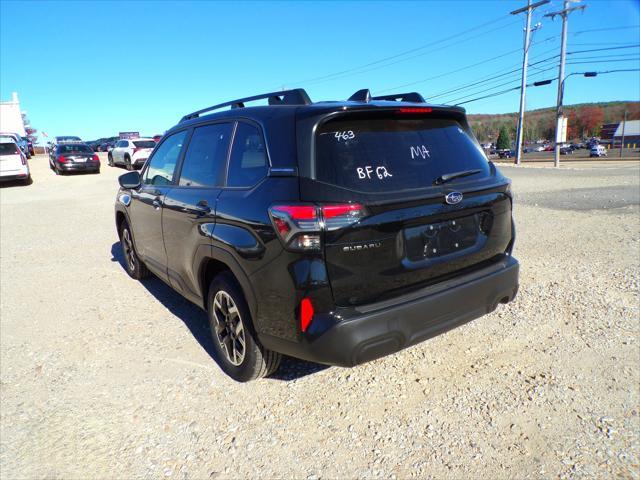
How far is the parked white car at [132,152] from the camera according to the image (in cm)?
2325

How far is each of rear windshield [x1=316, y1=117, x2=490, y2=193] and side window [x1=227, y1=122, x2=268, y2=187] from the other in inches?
17.4

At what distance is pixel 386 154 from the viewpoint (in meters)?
2.59

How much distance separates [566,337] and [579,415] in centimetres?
106

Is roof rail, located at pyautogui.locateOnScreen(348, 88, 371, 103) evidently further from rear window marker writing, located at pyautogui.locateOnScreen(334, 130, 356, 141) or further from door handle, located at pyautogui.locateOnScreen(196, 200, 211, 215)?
door handle, located at pyautogui.locateOnScreen(196, 200, 211, 215)

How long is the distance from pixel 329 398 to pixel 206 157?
1978 mm

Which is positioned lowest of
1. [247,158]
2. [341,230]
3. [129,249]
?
[129,249]

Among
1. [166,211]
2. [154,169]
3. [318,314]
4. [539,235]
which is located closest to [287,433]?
[318,314]

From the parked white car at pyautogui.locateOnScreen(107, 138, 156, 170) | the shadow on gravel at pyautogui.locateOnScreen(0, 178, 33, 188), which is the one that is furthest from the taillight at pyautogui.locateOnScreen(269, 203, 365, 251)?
the parked white car at pyautogui.locateOnScreen(107, 138, 156, 170)

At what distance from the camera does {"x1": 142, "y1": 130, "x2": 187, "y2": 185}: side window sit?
395 cm

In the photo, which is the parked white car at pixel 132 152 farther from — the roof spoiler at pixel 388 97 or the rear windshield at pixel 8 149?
the roof spoiler at pixel 388 97

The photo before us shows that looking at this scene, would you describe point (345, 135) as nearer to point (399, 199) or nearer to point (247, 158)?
point (399, 199)

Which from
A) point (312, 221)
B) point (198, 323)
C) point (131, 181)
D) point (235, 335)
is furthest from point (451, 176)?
point (131, 181)

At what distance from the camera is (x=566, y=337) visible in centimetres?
357

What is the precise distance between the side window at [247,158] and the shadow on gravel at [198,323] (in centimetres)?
143
